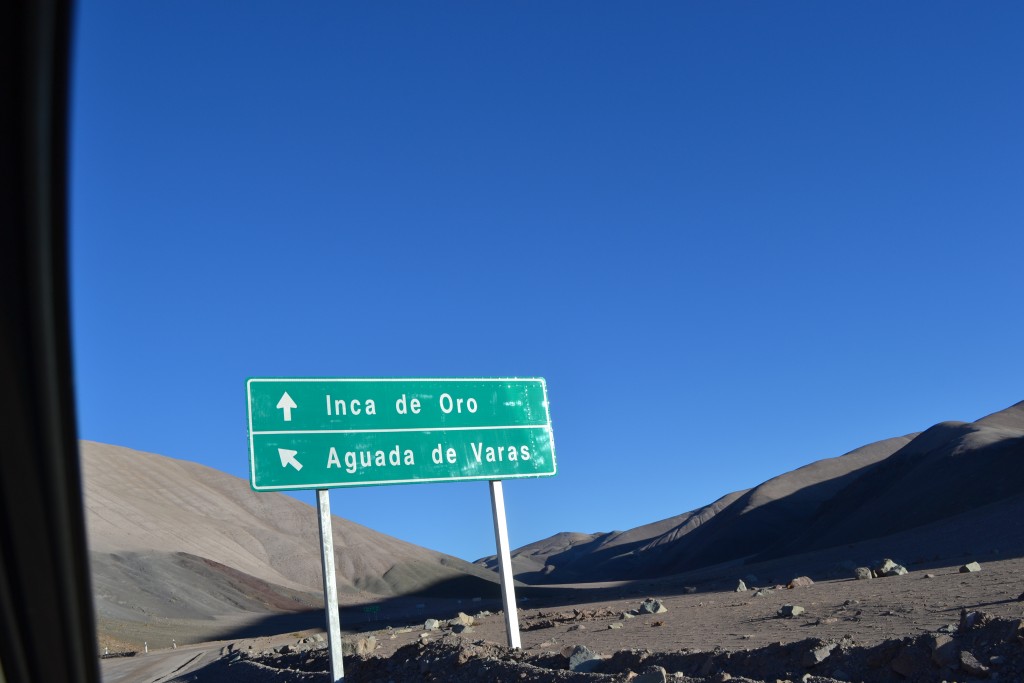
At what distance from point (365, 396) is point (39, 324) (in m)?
9.24

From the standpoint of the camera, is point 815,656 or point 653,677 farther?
point 815,656

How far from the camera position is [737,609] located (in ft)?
87.0

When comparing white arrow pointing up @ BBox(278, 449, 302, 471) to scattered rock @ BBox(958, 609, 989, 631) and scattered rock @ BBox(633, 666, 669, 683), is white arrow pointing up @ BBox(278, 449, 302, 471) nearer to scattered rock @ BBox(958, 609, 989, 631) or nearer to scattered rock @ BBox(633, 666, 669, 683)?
scattered rock @ BBox(633, 666, 669, 683)

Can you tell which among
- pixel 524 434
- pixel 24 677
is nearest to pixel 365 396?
pixel 524 434

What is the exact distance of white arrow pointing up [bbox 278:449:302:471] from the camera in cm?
1139

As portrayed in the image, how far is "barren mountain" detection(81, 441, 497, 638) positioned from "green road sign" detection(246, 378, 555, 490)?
6161 cm

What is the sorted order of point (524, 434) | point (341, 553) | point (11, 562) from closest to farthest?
point (11, 562) → point (524, 434) → point (341, 553)

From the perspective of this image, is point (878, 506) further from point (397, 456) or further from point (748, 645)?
point (397, 456)

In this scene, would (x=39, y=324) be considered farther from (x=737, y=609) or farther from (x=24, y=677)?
(x=737, y=609)

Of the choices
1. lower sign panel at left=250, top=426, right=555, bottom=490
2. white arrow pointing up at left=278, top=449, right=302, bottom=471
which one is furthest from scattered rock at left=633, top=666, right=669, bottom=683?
white arrow pointing up at left=278, top=449, right=302, bottom=471

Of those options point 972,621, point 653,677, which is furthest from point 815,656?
point 653,677

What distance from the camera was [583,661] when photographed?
1241 centimetres

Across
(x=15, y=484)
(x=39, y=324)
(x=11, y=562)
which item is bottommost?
(x=11, y=562)

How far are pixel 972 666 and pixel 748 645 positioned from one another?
22.0ft
